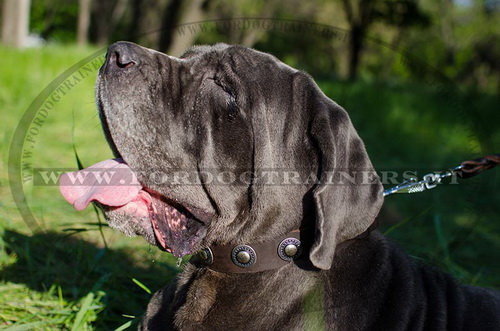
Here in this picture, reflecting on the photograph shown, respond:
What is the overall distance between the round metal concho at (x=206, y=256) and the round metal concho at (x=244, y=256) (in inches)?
4.9

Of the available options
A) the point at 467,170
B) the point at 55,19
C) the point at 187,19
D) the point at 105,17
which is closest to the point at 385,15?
the point at 187,19

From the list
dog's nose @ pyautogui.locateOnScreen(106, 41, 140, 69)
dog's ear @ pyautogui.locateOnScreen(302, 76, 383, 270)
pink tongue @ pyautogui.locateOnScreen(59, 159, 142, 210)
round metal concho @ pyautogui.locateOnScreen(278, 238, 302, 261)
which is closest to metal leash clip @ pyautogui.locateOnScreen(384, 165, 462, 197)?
dog's ear @ pyautogui.locateOnScreen(302, 76, 383, 270)

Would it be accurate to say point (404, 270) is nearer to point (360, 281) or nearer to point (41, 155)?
point (360, 281)

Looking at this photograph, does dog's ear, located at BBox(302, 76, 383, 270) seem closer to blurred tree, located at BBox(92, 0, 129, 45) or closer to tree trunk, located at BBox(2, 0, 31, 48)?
tree trunk, located at BBox(2, 0, 31, 48)

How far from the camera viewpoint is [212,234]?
2602mm

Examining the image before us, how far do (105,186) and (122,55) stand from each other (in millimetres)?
610

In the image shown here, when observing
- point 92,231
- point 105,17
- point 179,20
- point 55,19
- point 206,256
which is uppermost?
point 206,256

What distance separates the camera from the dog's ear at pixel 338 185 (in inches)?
91.2

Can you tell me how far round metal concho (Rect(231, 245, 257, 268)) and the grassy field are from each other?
872mm

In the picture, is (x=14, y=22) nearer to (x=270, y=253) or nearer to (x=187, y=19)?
(x=187, y=19)

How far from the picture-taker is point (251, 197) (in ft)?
8.34

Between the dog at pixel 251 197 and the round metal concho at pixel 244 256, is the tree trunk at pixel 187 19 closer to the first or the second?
the dog at pixel 251 197

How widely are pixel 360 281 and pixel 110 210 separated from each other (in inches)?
47.0

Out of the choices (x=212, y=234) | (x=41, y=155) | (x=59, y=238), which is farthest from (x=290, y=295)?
(x=41, y=155)
